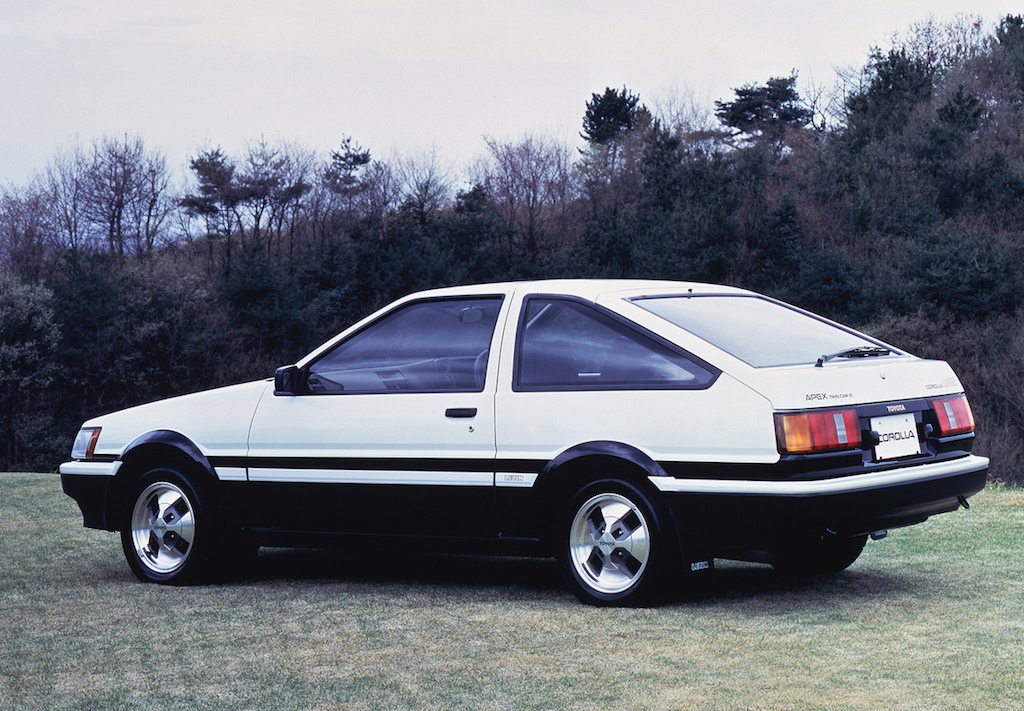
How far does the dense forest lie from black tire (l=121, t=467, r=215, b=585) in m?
34.2

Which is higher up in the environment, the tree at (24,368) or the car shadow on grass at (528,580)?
the tree at (24,368)

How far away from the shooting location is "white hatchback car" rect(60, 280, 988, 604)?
5555 millimetres

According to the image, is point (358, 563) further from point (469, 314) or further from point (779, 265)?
point (779, 265)

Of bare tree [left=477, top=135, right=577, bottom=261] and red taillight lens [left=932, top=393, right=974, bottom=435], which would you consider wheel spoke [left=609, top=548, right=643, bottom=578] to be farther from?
bare tree [left=477, top=135, right=577, bottom=261]

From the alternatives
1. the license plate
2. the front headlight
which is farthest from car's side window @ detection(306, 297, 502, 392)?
the license plate

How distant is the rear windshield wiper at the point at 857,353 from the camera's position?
5.85 m

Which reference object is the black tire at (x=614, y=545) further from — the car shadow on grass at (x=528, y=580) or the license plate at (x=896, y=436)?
the license plate at (x=896, y=436)

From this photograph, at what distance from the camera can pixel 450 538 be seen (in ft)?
21.0

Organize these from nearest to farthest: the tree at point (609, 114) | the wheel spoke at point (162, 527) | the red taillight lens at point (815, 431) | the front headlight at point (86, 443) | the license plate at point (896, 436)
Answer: the red taillight lens at point (815, 431) < the license plate at point (896, 436) < the wheel spoke at point (162, 527) < the front headlight at point (86, 443) < the tree at point (609, 114)

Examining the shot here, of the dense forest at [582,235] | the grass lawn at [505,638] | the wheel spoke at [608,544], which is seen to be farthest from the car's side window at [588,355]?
the dense forest at [582,235]

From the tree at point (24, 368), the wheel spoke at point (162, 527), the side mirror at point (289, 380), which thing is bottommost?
the wheel spoke at point (162, 527)

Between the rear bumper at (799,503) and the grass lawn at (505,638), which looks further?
the rear bumper at (799,503)

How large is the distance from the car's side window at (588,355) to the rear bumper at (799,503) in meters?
0.51

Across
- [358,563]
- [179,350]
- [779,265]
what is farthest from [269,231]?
[358,563]
